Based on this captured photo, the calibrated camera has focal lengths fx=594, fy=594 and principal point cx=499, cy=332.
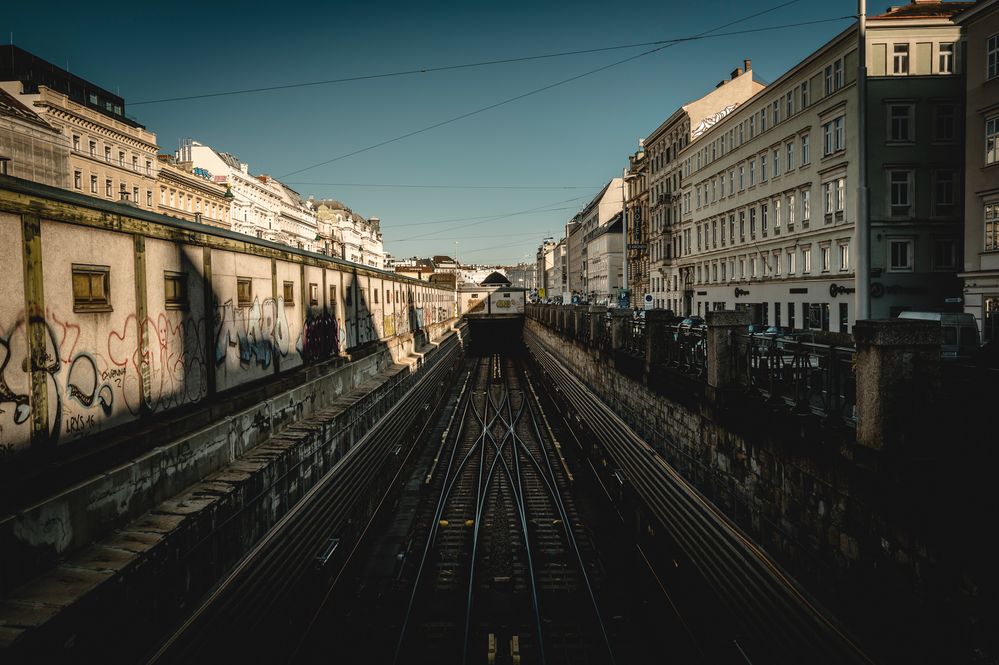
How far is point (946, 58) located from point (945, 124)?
3480 mm

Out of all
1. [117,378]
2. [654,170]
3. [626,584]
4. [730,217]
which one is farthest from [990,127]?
[654,170]

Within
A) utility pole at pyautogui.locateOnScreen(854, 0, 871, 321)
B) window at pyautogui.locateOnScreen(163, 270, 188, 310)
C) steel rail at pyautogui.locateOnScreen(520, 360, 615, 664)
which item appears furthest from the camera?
utility pole at pyautogui.locateOnScreen(854, 0, 871, 321)

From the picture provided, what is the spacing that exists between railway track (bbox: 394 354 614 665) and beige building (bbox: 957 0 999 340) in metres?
18.2

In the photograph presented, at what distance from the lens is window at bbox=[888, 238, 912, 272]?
29656mm

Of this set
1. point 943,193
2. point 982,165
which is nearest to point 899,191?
point 943,193

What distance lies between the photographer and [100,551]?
4.84m

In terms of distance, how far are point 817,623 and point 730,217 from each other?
41.2 metres

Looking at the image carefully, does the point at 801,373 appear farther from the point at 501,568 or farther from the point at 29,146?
the point at 29,146

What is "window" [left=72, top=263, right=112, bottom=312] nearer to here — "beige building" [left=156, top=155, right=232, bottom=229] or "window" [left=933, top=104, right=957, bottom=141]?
"window" [left=933, top=104, right=957, bottom=141]

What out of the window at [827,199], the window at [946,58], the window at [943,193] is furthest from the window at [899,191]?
the window at [946,58]

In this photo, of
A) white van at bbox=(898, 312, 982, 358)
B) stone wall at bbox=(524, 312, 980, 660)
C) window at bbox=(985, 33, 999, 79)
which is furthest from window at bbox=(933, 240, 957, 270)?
stone wall at bbox=(524, 312, 980, 660)

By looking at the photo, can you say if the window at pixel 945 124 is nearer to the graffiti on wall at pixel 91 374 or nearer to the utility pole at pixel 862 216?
the utility pole at pixel 862 216

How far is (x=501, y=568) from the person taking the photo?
980 centimetres

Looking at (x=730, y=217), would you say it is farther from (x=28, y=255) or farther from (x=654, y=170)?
(x=28, y=255)
